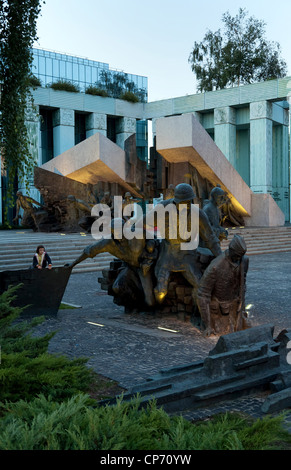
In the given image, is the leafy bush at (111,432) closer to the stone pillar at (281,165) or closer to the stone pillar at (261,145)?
the stone pillar at (261,145)

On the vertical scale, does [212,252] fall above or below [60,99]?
below

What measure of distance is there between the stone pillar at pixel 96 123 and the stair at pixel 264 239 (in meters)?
15.0

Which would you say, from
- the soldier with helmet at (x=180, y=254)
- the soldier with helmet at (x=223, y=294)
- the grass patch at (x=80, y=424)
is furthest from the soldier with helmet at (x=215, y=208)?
the grass patch at (x=80, y=424)

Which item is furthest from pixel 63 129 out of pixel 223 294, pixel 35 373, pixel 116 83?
pixel 35 373

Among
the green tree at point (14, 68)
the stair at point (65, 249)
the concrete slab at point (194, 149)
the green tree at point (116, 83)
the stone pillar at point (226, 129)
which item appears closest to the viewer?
the green tree at point (14, 68)

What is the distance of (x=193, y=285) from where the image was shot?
6.86 meters

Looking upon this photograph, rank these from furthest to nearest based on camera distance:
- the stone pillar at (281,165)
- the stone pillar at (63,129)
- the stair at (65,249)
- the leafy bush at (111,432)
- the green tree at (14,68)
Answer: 1. the stone pillar at (281,165)
2. the stone pillar at (63,129)
3. the stair at (65,249)
4. the green tree at (14,68)
5. the leafy bush at (111,432)

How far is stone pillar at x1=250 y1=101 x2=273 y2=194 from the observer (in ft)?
94.4

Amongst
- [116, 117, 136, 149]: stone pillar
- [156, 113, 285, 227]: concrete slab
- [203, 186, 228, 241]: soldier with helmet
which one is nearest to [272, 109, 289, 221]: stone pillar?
[116, 117, 136, 149]: stone pillar

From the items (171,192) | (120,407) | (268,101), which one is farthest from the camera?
(268,101)

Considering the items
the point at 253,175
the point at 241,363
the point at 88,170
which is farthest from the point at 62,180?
the point at 241,363

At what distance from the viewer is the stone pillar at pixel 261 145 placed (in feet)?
94.4

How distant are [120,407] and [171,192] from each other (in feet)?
55.0
